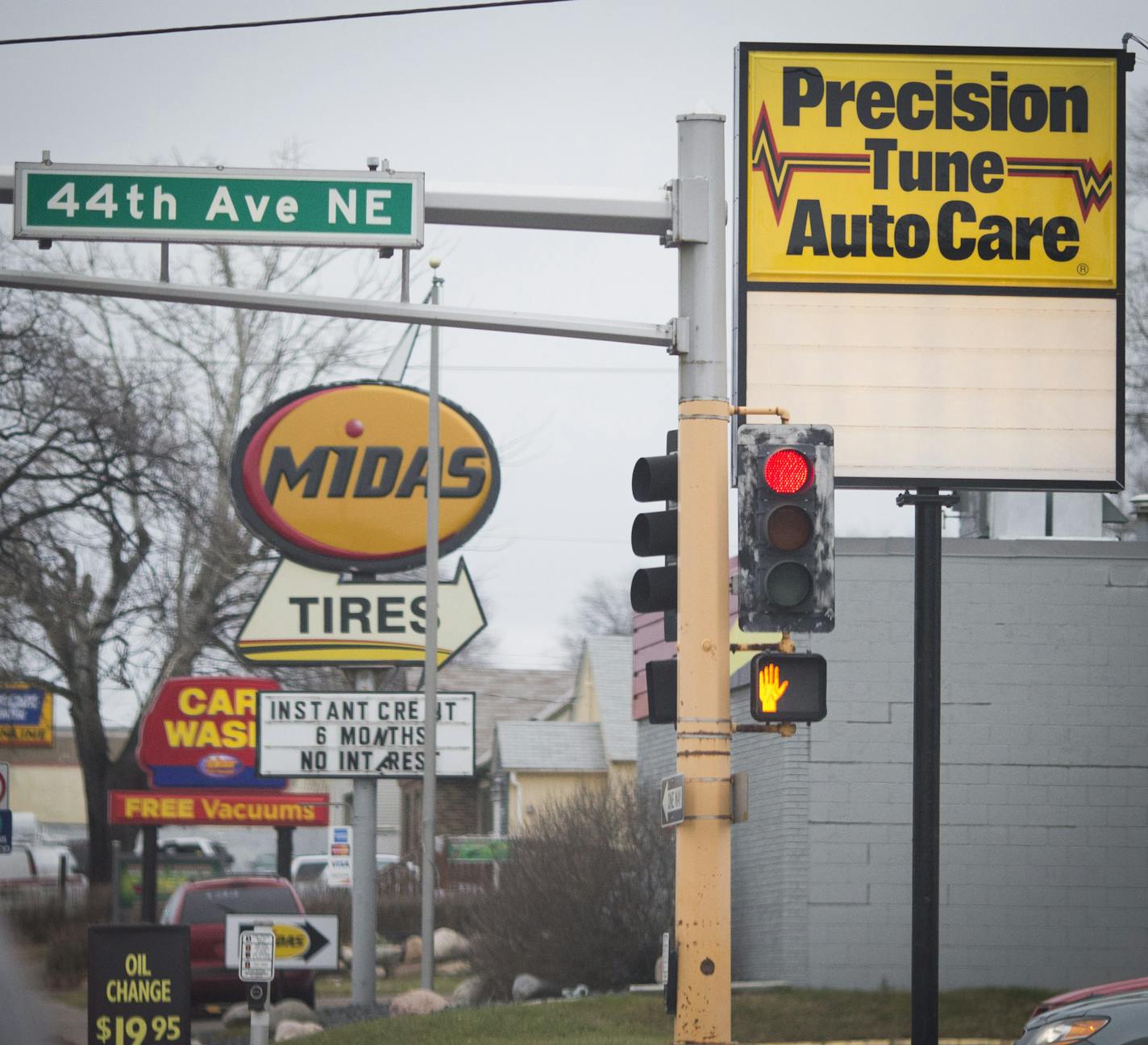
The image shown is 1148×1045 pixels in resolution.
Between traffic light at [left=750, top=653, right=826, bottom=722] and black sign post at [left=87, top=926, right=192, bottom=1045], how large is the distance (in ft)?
20.0

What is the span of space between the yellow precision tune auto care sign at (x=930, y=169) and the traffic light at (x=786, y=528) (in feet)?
9.83

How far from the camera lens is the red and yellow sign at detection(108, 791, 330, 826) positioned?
1172 inches

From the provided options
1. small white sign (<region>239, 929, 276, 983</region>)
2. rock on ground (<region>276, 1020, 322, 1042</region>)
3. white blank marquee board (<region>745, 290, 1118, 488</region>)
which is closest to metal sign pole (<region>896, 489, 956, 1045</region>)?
white blank marquee board (<region>745, 290, 1118, 488</region>)

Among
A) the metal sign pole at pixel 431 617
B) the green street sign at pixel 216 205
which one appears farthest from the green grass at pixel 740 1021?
the green street sign at pixel 216 205

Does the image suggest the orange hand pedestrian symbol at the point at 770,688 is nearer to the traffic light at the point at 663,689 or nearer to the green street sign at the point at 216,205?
the traffic light at the point at 663,689

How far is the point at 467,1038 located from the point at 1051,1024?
352 inches

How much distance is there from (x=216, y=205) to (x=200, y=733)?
2097 cm

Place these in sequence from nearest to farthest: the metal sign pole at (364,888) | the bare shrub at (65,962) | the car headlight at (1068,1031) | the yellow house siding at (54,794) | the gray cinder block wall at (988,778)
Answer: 1. the car headlight at (1068,1031)
2. the gray cinder block wall at (988,778)
3. the metal sign pole at (364,888)
4. the bare shrub at (65,962)
5. the yellow house siding at (54,794)

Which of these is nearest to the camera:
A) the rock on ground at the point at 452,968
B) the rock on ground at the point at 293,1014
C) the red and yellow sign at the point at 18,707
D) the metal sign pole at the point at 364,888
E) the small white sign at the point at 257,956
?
the small white sign at the point at 257,956

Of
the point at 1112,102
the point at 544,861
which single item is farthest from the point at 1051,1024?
the point at 544,861

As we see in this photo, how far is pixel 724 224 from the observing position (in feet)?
33.7

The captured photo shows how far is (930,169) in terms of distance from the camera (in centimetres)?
1247

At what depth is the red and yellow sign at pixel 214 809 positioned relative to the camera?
2977 cm

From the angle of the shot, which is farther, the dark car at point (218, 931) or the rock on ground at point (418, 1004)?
the dark car at point (218, 931)
